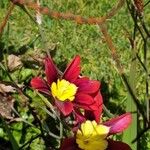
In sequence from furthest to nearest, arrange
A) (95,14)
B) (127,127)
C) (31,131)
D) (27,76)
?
(95,14), (27,76), (31,131), (127,127)

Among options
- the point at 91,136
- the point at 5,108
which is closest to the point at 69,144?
the point at 91,136

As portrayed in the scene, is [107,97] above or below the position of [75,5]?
below

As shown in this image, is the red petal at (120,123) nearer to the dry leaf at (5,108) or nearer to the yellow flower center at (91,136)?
the yellow flower center at (91,136)

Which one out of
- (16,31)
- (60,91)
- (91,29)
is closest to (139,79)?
(91,29)

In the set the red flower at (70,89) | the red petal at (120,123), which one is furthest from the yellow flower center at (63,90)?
the red petal at (120,123)

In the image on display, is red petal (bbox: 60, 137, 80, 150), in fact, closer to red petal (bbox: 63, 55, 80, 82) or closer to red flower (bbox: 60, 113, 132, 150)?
red flower (bbox: 60, 113, 132, 150)

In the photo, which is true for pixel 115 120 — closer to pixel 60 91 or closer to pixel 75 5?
pixel 60 91
